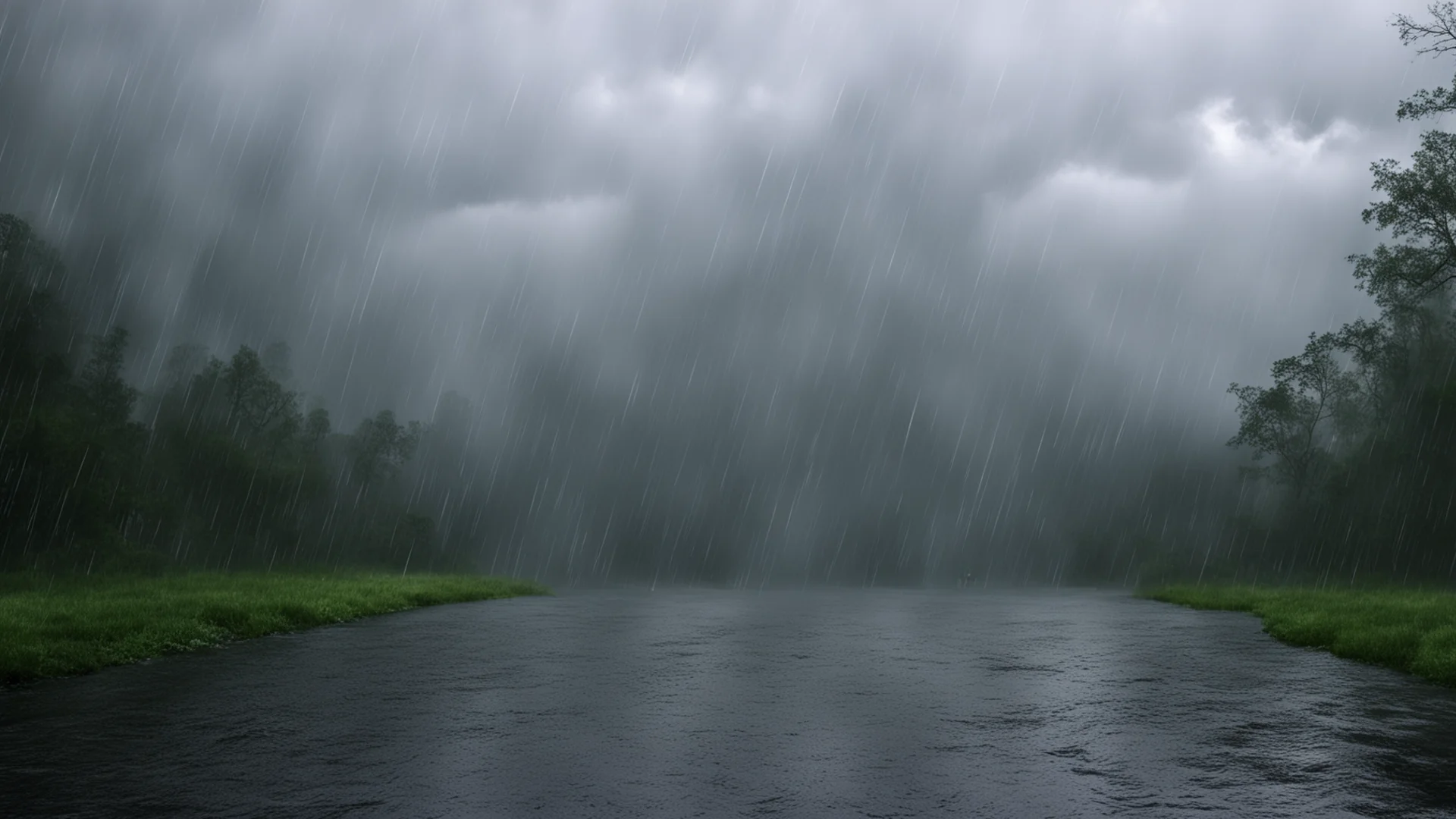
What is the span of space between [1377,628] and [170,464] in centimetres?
10252

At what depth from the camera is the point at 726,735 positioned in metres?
11.3

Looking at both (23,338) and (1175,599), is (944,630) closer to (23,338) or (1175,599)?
(1175,599)

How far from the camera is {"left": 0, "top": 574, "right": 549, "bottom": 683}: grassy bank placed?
55.5ft

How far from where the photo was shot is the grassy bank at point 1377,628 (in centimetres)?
1784

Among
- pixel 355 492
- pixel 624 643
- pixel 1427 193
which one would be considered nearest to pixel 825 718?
pixel 624 643

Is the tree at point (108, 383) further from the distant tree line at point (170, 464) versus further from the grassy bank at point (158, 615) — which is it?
the grassy bank at point (158, 615)

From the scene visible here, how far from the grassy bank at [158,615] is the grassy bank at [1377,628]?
82.8 feet

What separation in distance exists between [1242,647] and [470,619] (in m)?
23.6

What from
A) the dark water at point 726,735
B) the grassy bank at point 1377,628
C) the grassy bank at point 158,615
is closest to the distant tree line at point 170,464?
the grassy bank at point 158,615

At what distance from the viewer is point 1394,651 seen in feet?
63.3

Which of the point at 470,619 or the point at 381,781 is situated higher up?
the point at 381,781

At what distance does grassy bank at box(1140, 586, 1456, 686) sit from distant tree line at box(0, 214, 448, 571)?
78.7 metres

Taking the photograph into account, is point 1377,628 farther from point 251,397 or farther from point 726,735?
point 251,397

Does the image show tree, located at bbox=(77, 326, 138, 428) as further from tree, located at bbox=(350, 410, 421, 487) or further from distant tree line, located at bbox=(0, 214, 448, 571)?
tree, located at bbox=(350, 410, 421, 487)
